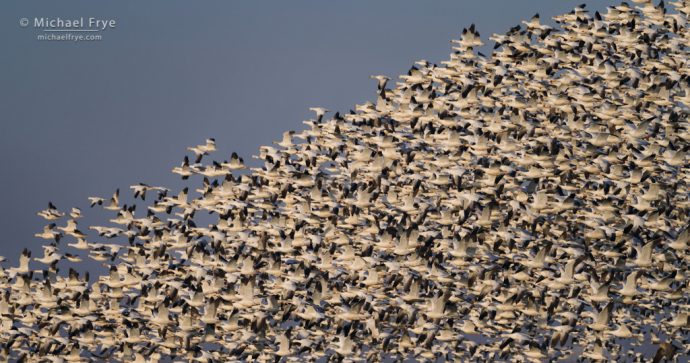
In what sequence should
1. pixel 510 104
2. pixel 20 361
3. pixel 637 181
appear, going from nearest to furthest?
pixel 637 181
pixel 20 361
pixel 510 104

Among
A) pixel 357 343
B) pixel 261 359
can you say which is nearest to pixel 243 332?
pixel 261 359

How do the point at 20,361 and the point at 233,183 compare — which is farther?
the point at 233,183

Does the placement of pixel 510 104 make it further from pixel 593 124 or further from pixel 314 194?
pixel 314 194

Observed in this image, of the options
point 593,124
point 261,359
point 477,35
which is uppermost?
point 477,35

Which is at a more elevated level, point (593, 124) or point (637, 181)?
point (593, 124)

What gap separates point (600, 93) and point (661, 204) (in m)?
7.98

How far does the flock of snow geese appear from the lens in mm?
55281

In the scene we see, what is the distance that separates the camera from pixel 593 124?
6219 cm

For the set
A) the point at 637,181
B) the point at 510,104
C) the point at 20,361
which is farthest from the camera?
the point at 510,104

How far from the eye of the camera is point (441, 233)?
2384 inches

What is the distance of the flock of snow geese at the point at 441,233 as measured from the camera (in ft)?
181

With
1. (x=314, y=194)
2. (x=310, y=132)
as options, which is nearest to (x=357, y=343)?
(x=314, y=194)

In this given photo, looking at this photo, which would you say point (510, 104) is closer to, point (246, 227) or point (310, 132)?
point (310, 132)

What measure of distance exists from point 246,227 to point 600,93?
64.0ft
